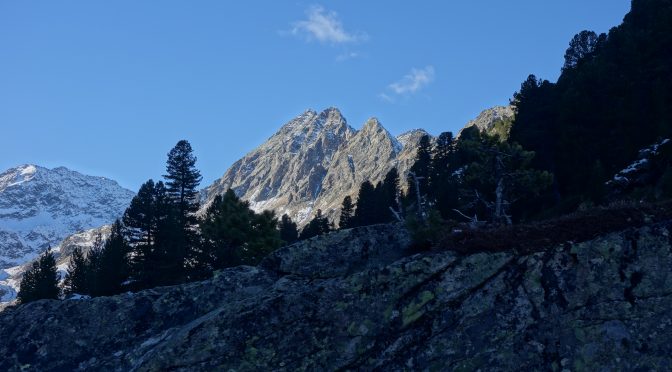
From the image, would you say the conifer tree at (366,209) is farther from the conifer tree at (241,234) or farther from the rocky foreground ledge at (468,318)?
the rocky foreground ledge at (468,318)

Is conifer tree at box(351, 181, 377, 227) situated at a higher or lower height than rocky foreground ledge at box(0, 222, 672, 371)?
higher

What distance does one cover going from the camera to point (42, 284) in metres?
63.8

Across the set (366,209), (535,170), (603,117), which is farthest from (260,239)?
(366,209)

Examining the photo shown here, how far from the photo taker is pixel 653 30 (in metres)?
53.7

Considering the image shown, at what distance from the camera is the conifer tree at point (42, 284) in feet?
204

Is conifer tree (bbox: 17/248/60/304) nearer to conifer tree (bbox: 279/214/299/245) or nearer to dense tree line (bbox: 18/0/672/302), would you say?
dense tree line (bbox: 18/0/672/302)

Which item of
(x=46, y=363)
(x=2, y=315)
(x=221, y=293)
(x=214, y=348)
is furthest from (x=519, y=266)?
(x=2, y=315)

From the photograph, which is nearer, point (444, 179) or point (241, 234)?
point (241, 234)

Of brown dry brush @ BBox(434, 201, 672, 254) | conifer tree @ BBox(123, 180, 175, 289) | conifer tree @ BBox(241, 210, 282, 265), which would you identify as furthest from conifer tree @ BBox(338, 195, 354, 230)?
brown dry brush @ BBox(434, 201, 672, 254)

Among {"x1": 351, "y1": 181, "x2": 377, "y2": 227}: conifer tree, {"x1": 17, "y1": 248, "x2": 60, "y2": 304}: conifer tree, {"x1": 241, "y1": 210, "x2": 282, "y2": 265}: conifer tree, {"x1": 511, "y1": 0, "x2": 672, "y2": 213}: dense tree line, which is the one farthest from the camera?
{"x1": 351, "y1": 181, "x2": 377, "y2": 227}: conifer tree

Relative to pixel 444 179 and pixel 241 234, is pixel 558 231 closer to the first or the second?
pixel 241 234

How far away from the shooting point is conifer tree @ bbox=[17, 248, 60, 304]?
62.1 metres

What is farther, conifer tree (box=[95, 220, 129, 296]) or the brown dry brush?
conifer tree (box=[95, 220, 129, 296])

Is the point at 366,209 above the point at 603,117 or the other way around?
the other way around
